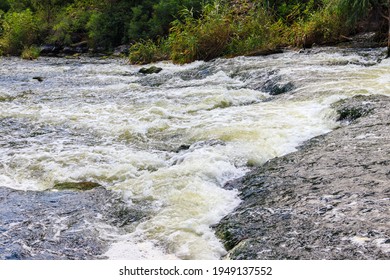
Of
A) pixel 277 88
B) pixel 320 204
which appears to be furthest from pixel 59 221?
pixel 277 88

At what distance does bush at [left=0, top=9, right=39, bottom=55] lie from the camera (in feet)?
81.3

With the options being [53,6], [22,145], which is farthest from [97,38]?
[22,145]

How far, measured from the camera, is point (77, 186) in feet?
14.0

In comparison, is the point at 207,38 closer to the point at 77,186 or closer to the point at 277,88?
the point at 277,88

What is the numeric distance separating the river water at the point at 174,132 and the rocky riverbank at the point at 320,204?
8.7 inches

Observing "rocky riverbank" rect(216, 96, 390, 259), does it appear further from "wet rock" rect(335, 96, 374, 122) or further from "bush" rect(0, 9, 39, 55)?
"bush" rect(0, 9, 39, 55)

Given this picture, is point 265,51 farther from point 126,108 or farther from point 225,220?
point 225,220

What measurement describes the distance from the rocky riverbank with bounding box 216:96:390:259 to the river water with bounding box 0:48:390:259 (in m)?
0.22

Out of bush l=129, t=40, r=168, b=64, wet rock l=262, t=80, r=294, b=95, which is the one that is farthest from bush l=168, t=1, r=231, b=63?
wet rock l=262, t=80, r=294, b=95

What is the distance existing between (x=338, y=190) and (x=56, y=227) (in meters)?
2.13

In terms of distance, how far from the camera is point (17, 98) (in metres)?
9.69

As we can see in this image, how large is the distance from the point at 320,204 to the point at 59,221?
1.96 m

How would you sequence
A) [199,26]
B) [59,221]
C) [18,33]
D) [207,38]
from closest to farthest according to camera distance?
1. [59,221]
2. [207,38]
3. [199,26]
4. [18,33]
